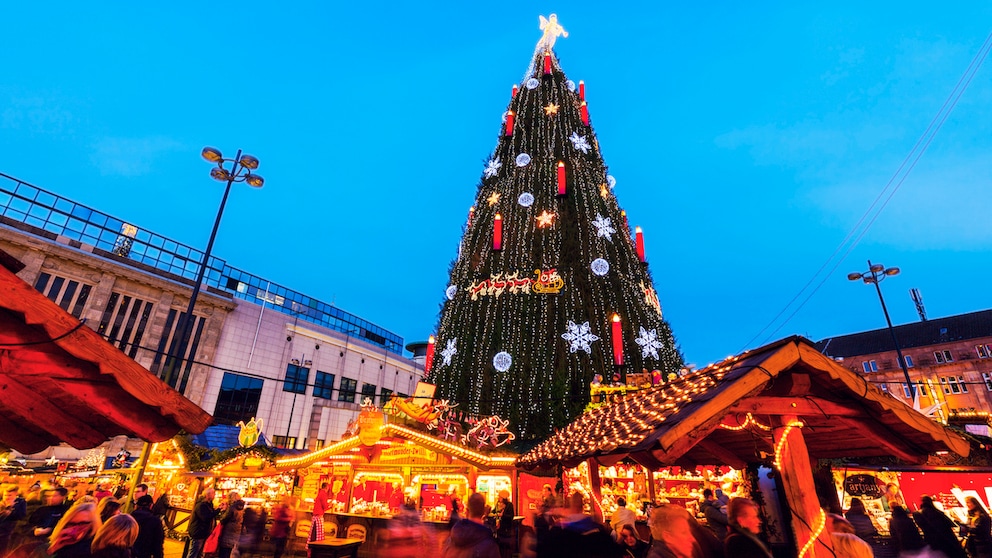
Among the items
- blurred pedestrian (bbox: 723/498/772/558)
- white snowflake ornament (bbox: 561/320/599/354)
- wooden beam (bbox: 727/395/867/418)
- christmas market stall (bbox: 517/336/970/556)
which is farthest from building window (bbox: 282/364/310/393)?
blurred pedestrian (bbox: 723/498/772/558)

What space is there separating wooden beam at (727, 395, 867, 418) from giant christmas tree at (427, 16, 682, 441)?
12.1 metres

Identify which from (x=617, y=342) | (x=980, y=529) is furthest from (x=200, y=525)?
(x=617, y=342)

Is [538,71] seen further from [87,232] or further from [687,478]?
[87,232]

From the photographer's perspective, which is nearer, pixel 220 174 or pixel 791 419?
pixel 791 419

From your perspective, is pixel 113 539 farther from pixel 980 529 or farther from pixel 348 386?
pixel 348 386

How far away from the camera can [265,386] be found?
37.6 meters

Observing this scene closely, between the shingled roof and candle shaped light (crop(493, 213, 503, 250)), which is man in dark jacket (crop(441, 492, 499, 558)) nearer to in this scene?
candle shaped light (crop(493, 213, 503, 250))

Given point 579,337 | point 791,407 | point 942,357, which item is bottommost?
point 791,407

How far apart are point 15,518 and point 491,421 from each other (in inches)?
484

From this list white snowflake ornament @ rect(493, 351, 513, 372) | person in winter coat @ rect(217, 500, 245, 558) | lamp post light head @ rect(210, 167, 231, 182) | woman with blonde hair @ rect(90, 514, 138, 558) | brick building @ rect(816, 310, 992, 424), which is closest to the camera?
woman with blonde hair @ rect(90, 514, 138, 558)

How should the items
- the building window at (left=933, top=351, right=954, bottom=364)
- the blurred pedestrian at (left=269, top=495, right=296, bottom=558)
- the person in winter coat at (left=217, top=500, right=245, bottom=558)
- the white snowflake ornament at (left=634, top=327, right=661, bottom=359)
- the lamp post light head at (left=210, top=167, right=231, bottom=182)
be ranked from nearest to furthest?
the person in winter coat at (left=217, top=500, right=245, bottom=558) < the blurred pedestrian at (left=269, top=495, right=296, bottom=558) < the lamp post light head at (left=210, top=167, right=231, bottom=182) < the white snowflake ornament at (left=634, top=327, right=661, bottom=359) < the building window at (left=933, top=351, right=954, bottom=364)

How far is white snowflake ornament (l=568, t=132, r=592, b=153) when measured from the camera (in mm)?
26734

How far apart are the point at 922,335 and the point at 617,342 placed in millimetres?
54369

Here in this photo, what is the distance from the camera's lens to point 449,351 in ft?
70.1
